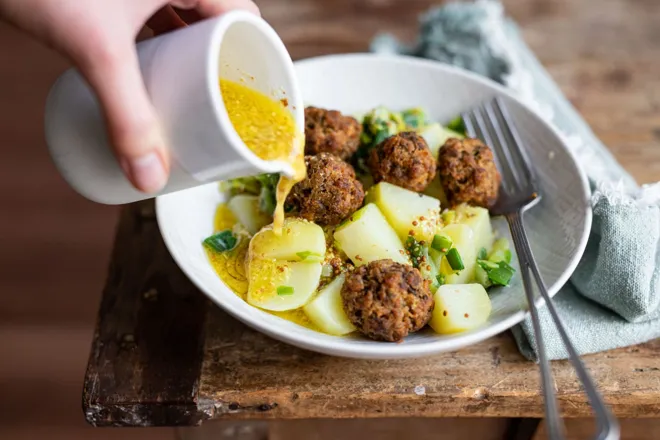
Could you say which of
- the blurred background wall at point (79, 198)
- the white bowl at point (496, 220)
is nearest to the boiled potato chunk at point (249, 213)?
the white bowl at point (496, 220)

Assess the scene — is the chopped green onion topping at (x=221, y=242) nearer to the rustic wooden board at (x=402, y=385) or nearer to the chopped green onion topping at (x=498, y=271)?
the rustic wooden board at (x=402, y=385)

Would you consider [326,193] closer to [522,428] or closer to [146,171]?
[146,171]

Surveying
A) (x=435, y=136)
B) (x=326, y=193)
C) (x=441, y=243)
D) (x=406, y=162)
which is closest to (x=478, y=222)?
(x=441, y=243)

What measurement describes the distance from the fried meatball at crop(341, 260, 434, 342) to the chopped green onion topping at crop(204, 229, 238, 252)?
44 centimetres

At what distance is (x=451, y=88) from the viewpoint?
8.69ft

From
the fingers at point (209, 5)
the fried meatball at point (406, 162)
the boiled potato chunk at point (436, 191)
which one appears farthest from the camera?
the boiled potato chunk at point (436, 191)

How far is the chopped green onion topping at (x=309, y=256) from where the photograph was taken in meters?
1.97

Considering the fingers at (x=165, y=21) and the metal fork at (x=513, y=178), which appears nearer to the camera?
the metal fork at (x=513, y=178)

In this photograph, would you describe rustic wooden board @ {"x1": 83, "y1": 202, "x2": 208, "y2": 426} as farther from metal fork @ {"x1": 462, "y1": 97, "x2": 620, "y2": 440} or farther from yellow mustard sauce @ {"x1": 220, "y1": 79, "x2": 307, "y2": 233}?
metal fork @ {"x1": 462, "y1": 97, "x2": 620, "y2": 440}

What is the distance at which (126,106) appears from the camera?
4.51ft

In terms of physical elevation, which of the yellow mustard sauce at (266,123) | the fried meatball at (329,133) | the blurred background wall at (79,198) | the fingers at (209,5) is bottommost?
the blurred background wall at (79,198)

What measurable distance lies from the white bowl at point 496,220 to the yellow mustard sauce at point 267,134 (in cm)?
6

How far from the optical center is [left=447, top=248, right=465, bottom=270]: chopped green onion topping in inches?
79.7

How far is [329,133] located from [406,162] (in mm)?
286
